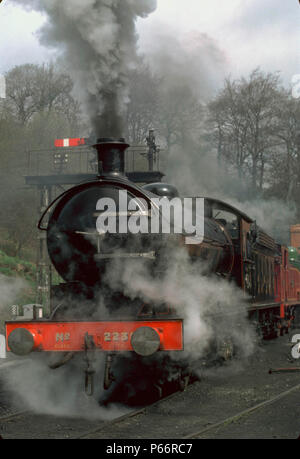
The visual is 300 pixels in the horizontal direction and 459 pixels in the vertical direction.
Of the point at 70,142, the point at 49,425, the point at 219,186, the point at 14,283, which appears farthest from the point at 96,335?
the point at 219,186

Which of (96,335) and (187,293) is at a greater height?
(187,293)

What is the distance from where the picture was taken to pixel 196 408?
6914mm

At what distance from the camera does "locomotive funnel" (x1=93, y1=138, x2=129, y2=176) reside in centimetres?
741

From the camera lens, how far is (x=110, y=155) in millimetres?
7434

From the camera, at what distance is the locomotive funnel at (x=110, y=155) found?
292 inches

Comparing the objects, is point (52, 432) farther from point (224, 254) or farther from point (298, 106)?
point (298, 106)

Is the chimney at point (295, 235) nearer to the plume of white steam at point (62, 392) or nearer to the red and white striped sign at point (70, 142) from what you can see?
the red and white striped sign at point (70, 142)

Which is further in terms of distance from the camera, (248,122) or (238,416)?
(248,122)

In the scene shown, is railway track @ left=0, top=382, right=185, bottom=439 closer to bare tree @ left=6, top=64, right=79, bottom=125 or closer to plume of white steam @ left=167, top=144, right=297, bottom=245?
plume of white steam @ left=167, top=144, right=297, bottom=245

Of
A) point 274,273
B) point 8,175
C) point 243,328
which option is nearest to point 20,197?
point 8,175

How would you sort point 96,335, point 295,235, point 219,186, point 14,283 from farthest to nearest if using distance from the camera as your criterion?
point 295,235, point 219,186, point 14,283, point 96,335

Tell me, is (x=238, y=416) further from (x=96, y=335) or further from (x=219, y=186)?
(x=219, y=186)

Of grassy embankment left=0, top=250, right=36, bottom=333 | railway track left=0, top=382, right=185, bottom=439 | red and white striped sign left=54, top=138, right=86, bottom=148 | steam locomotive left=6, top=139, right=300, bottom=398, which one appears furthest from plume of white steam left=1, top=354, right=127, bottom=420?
red and white striped sign left=54, top=138, right=86, bottom=148
